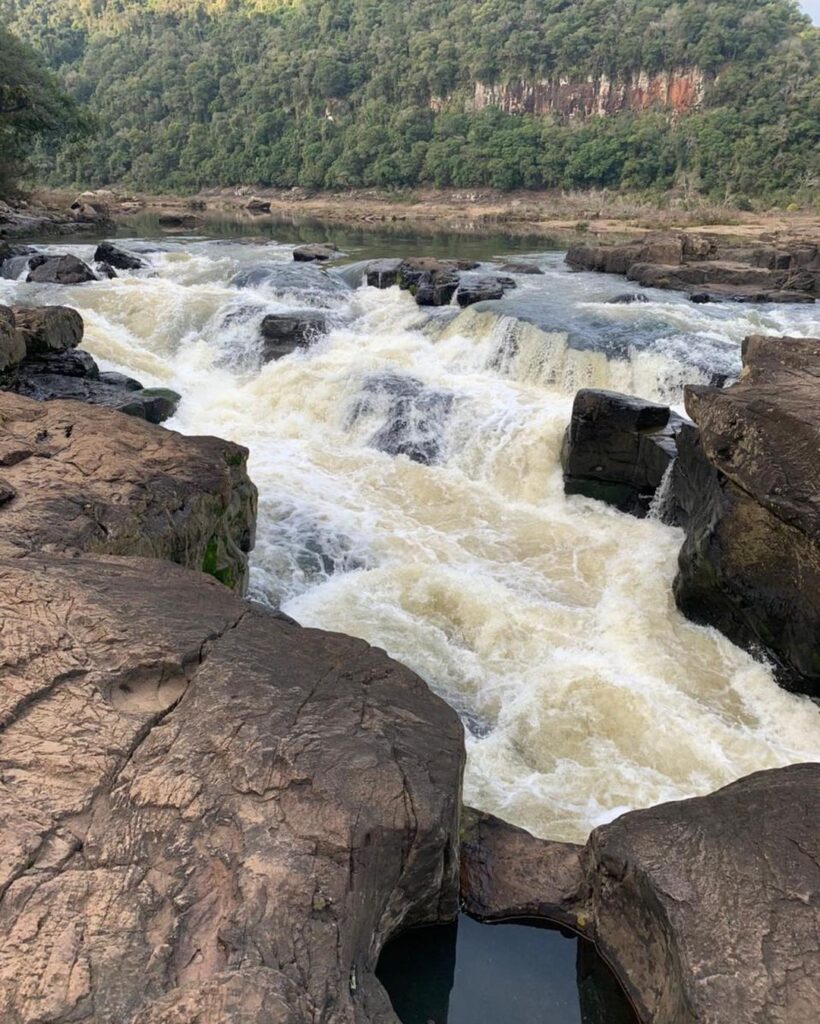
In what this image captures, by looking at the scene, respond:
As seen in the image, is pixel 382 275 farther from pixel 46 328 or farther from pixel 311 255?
pixel 46 328

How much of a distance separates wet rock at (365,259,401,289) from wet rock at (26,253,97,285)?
23.6ft

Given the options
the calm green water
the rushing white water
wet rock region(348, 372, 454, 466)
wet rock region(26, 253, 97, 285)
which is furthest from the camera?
wet rock region(26, 253, 97, 285)

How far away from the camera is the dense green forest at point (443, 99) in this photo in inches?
2292

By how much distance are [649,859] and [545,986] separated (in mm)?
963

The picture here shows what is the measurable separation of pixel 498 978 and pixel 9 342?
9.59m

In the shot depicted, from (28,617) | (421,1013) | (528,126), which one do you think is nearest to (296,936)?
(421,1013)

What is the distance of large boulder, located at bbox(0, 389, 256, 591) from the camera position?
5.28 m

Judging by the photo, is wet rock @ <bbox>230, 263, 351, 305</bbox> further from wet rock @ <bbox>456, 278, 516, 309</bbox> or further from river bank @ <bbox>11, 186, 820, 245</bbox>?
river bank @ <bbox>11, 186, 820, 245</bbox>

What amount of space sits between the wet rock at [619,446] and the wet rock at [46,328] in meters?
7.97

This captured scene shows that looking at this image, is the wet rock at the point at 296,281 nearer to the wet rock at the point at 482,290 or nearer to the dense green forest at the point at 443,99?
the wet rock at the point at 482,290

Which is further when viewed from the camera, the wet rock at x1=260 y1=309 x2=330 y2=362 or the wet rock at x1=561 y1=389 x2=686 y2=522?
the wet rock at x1=260 y1=309 x2=330 y2=362

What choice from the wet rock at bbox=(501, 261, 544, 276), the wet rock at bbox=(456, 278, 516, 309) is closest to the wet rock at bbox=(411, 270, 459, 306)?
the wet rock at bbox=(456, 278, 516, 309)

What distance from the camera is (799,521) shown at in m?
6.25

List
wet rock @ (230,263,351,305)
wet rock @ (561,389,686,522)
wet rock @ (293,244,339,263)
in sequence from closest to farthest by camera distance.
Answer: wet rock @ (561,389,686,522) → wet rock @ (230,263,351,305) → wet rock @ (293,244,339,263)
